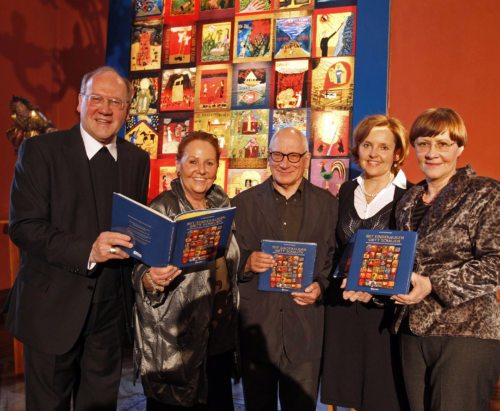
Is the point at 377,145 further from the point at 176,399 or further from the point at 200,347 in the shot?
the point at 176,399

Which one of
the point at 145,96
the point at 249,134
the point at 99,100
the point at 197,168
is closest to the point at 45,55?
the point at 145,96

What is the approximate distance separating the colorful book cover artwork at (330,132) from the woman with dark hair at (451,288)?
2.07 meters

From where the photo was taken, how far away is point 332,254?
8.03 feet

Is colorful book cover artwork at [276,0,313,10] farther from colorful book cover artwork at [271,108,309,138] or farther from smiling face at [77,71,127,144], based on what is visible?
smiling face at [77,71,127,144]

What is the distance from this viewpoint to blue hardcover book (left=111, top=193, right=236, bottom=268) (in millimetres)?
1745

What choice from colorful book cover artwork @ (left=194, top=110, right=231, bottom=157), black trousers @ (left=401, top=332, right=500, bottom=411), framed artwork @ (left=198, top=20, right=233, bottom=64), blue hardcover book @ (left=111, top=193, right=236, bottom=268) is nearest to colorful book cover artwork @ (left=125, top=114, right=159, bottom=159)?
colorful book cover artwork @ (left=194, top=110, right=231, bottom=157)

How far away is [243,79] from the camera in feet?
14.4

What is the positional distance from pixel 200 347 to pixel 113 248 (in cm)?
62

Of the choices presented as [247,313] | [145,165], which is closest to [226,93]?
[145,165]

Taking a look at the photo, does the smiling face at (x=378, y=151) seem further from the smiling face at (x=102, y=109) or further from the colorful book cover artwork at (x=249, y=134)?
the colorful book cover artwork at (x=249, y=134)

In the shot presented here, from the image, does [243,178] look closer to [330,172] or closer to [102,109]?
[330,172]

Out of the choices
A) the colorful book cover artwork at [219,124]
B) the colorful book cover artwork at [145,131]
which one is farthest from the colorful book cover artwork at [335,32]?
the colorful book cover artwork at [145,131]

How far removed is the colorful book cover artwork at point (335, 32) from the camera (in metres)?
4.05

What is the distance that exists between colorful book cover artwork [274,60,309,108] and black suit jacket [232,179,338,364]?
1.90 metres
